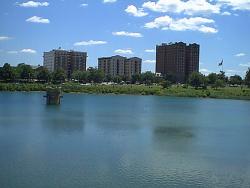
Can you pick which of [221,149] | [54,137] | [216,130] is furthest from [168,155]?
[216,130]

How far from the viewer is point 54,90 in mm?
107938

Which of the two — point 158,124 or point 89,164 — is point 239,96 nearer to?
point 158,124

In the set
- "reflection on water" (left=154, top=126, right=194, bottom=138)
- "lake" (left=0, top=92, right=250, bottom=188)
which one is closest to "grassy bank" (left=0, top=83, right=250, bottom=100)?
"reflection on water" (left=154, top=126, right=194, bottom=138)

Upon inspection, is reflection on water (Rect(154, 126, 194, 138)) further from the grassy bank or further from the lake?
the grassy bank

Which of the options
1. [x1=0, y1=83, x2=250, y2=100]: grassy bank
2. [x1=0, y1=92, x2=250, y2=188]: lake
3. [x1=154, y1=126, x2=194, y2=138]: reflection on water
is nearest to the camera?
[x1=0, y1=92, x2=250, y2=188]: lake

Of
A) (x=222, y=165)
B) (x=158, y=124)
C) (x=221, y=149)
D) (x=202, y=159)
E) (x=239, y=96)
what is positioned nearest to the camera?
(x=222, y=165)

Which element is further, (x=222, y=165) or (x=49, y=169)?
(x=222, y=165)

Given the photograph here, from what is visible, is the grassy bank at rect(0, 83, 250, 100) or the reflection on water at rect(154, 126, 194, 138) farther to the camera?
the grassy bank at rect(0, 83, 250, 100)

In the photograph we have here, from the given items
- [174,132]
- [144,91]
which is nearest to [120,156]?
[174,132]

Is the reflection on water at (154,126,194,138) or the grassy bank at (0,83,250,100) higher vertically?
the grassy bank at (0,83,250,100)

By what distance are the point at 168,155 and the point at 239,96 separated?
136396 millimetres

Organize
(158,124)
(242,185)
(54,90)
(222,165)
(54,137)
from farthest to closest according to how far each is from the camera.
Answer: (54,90) < (158,124) < (54,137) < (222,165) < (242,185)

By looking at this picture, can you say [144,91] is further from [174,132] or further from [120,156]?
[120,156]

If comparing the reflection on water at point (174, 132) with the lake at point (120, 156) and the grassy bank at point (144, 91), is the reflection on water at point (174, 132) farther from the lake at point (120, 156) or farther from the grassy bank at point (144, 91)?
the grassy bank at point (144, 91)
